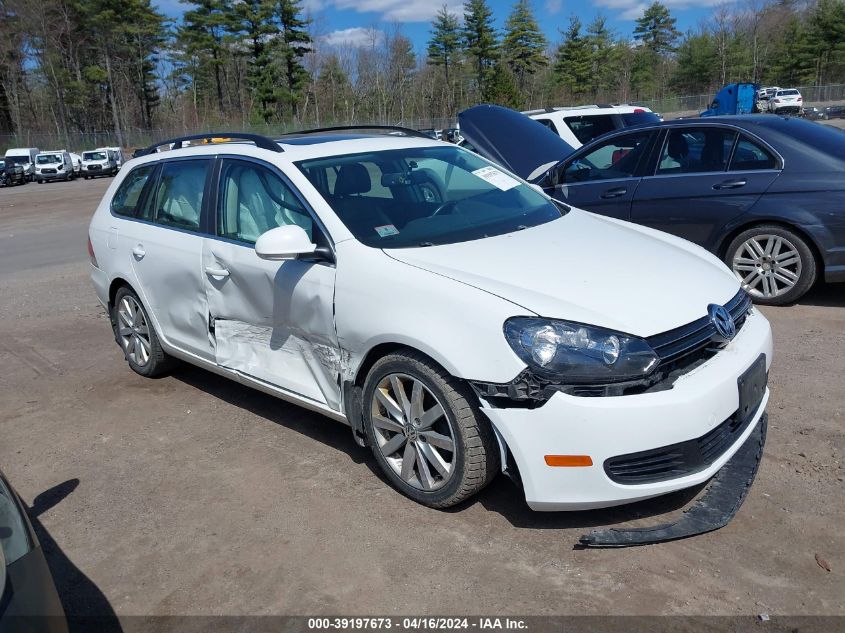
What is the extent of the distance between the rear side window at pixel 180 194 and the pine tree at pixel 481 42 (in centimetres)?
6616

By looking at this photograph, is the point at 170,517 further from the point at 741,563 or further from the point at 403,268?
the point at 741,563

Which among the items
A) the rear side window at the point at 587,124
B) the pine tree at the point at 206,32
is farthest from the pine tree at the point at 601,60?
the rear side window at the point at 587,124

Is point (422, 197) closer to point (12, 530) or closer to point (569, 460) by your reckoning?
point (569, 460)

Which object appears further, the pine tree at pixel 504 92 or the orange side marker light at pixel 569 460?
the pine tree at pixel 504 92

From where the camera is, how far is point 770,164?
20.6 ft

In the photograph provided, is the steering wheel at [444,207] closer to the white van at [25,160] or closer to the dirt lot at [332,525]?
the dirt lot at [332,525]

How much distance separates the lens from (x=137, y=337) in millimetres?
5535

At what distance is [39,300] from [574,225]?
6783mm

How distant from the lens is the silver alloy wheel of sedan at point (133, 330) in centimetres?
543

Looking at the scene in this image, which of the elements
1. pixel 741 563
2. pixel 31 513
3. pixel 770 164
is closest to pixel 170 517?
pixel 31 513

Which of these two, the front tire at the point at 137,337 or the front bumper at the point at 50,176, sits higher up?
the front tire at the point at 137,337

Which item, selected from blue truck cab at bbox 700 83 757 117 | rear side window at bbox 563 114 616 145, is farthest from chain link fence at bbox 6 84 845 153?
rear side window at bbox 563 114 616 145

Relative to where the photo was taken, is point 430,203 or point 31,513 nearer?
point 31,513

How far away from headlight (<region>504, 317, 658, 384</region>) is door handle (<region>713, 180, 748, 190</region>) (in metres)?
4.02
